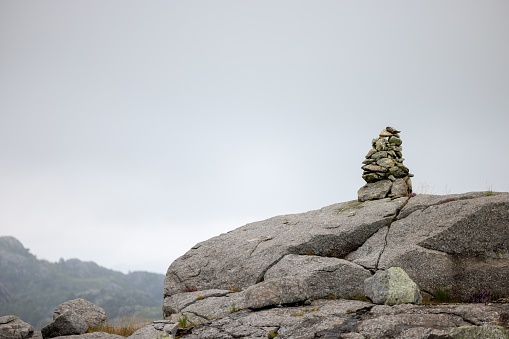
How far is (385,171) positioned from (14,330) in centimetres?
2526

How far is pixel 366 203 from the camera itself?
97.9 feet

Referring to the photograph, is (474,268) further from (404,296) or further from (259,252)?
(259,252)

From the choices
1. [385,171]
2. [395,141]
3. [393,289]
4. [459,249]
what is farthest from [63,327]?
[395,141]

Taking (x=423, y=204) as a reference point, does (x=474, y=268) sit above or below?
below

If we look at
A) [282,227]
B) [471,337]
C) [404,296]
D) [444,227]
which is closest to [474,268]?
[444,227]

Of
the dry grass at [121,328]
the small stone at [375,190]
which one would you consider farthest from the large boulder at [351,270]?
the dry grass at [121,328]

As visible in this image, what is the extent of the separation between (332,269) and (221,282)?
7522 millimetres

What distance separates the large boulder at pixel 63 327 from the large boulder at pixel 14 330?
5.33 ft

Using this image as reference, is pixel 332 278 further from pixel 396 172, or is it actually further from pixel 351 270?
pixel 396 172

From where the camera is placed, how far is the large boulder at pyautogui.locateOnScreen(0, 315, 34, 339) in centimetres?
2370

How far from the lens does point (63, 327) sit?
75.8ft

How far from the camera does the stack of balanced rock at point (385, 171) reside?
30078mm

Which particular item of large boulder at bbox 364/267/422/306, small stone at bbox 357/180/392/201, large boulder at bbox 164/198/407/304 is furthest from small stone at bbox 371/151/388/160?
large boulder at bbox 364/267/422/306

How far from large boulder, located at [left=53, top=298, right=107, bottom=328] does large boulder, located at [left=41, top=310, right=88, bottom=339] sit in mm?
1255
